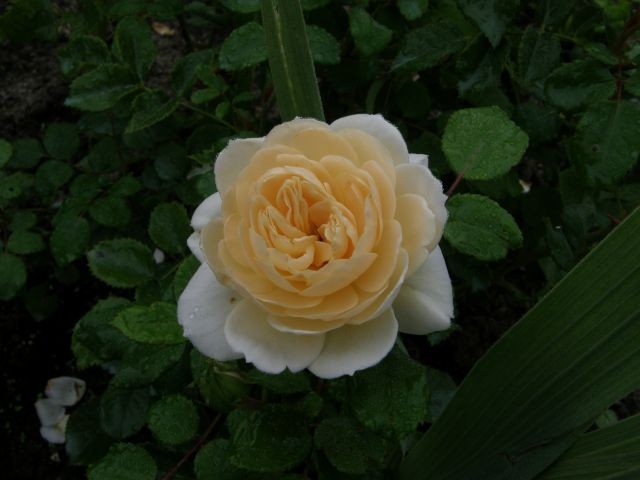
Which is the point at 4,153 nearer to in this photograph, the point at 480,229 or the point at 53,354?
the point at 53,354

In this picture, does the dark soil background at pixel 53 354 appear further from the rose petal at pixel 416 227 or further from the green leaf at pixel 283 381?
the rose petal at pixel 416 227

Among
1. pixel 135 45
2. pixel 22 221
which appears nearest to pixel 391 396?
pixel 135 45

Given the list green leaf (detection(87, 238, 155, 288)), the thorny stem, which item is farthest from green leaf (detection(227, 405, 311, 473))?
Answer: green leaf (detection(87, 238, 155, 288))

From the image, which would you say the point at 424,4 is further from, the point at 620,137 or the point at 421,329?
the point at 421,329

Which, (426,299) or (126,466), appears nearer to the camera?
(426,299)

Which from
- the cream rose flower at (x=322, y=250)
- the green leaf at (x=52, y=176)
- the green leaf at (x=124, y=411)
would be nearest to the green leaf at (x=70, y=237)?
the green leaf at (x=52, y=176)

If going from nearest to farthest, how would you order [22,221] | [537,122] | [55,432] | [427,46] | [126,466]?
1. [126,466]
2. [427,46]
3. [537,122]
4. [22,221]
5. [55,432]

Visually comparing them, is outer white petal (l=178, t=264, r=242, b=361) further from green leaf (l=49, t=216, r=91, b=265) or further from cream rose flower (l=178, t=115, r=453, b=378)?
green leaf (l=49, t=216, r=91, b=265)
